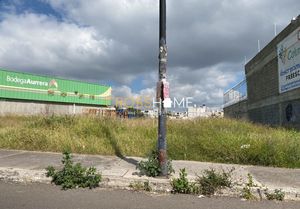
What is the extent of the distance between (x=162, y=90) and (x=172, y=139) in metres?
3.54

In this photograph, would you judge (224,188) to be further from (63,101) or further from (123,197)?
(63,101)

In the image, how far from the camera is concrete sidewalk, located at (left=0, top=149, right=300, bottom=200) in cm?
613

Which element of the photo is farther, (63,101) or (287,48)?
(63,101)

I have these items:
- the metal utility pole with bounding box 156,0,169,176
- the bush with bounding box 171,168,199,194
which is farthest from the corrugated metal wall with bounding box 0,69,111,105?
the bush with bounding box 171,168,199,194

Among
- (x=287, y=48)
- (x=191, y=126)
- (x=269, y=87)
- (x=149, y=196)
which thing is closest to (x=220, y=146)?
(x=191, y=126)

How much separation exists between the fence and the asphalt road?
707 inches

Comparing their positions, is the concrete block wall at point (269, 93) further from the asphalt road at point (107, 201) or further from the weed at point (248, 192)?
the asphalt road at point (107, 201)

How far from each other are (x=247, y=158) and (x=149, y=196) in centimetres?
385

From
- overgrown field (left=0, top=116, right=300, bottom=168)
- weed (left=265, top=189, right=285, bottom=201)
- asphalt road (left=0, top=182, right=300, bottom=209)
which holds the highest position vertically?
overgrown field (left=0, top=116, right=300, bottom=168)

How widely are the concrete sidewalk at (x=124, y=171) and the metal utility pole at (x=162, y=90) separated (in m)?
0.50

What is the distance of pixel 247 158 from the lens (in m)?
8.41

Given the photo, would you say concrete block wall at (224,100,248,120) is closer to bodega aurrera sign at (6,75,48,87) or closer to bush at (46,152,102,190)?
bush at (46,152,102,190)

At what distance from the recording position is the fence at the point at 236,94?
22.9 meters

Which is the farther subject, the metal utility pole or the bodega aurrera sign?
the bodega aurrera sign
